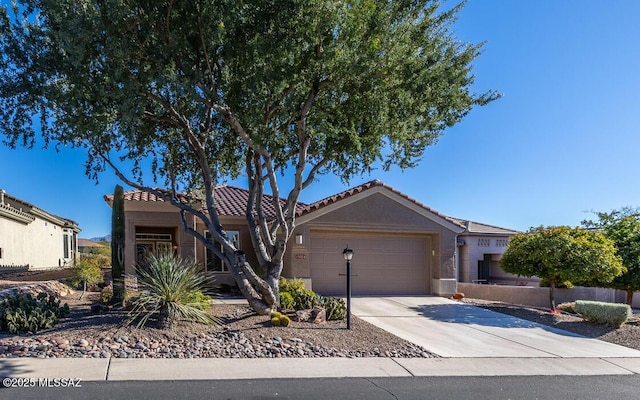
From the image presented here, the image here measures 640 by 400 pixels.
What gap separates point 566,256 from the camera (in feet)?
44.3

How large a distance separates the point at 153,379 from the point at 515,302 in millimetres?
14559

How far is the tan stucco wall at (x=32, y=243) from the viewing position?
2095 centimetres

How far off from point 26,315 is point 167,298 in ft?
8.43

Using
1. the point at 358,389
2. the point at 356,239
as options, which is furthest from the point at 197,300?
the point at 356,239

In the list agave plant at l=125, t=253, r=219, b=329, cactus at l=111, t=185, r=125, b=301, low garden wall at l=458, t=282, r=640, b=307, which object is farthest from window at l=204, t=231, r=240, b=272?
low garden wall at l=458, t=282, r=640, b=307

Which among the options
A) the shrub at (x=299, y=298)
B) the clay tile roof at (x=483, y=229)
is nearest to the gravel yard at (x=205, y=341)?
the shrub at (x=299, y=298)

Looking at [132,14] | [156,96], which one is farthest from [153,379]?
[132,14]

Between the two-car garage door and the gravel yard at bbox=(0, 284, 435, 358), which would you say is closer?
the gravel yard at bbox=(0, 284, 435, 358)

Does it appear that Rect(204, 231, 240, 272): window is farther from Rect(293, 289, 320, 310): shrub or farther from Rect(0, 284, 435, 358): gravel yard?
Rect(0, 284, 435, 358): gravel yard

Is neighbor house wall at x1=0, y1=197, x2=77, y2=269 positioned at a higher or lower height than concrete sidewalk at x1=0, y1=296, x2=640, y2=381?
higher

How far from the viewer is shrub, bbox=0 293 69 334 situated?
8.56 meters

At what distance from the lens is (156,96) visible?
973 cm

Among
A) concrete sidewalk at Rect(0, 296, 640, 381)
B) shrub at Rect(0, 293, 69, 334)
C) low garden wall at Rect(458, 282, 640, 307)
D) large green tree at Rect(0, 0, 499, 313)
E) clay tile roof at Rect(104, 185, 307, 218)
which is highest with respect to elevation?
large green tree at Rect(0, 0, 499, 313)

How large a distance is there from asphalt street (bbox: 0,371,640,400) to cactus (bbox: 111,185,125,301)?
5.26 metres
